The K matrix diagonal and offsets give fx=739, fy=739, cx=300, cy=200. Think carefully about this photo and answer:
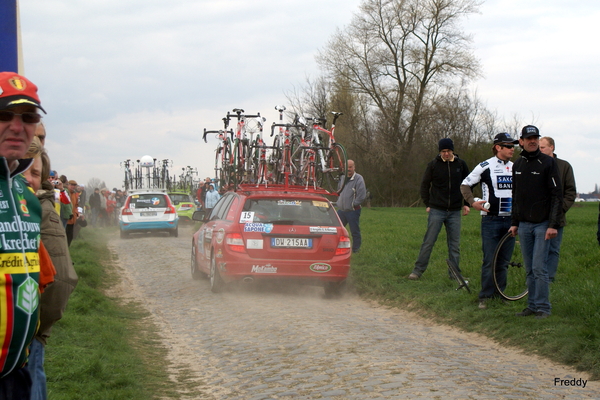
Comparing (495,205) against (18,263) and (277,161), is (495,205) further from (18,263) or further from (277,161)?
(18,263)

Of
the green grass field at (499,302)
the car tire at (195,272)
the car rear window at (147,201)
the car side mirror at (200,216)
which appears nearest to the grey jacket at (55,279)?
the green grass field at (499,302)

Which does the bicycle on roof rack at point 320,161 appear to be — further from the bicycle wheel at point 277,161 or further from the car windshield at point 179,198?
the car windshield at point 179,198

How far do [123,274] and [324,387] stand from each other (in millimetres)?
9572

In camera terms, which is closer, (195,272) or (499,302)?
(499,302)

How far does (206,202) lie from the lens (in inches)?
969

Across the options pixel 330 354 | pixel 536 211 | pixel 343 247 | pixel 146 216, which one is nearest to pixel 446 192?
pixel 343 247

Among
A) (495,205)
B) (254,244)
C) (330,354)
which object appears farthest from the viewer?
(254,244)

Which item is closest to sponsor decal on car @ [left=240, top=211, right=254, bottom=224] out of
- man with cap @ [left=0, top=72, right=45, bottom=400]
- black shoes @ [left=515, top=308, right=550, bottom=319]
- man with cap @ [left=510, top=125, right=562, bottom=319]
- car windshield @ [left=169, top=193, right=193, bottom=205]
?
man with cap @ [left=510, top=125, right=562, bottom=319]

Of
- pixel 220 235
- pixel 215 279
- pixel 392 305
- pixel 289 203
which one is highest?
pixel 289 203

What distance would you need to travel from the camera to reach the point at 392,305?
9.99 meters

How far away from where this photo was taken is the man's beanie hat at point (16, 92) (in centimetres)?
263

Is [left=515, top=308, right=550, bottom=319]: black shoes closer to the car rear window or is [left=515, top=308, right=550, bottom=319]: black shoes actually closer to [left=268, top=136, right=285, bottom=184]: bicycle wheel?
[left=268, top=136, right=285, bottom=184]: bicycle wheel

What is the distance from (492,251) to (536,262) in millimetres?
1147

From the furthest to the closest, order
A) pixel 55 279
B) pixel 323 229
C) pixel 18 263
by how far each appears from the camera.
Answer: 1. pixel 323 229
2. pixel 55 279
3. pixel 18 263
